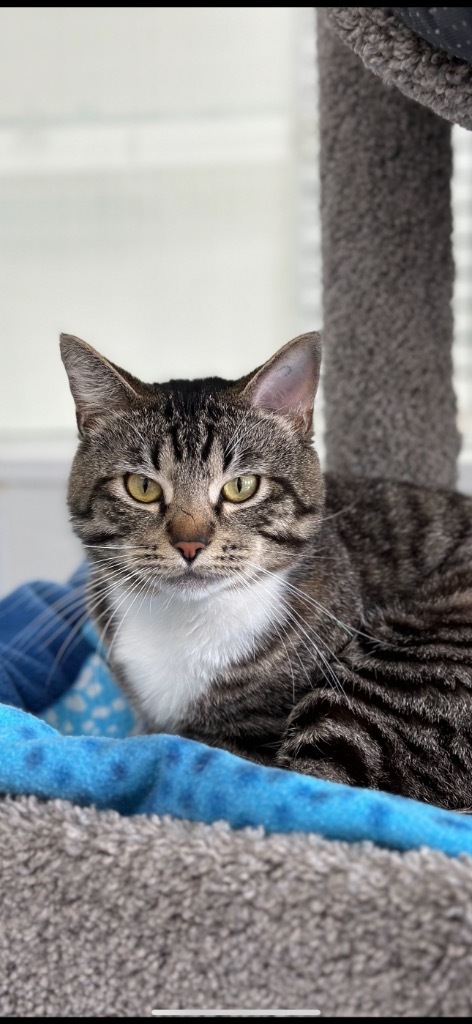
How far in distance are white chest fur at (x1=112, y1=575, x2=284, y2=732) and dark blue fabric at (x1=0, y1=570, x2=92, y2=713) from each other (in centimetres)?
26

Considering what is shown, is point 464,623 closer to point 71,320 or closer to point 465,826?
point 465,826

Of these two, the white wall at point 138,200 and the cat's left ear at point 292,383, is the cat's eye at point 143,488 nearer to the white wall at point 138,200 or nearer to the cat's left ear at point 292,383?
the cat's left ear at point 292,383

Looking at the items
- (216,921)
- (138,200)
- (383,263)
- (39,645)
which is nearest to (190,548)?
(216,921)

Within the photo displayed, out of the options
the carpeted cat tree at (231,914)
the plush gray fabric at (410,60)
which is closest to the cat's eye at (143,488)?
the carpeted cat tree at (231,914)

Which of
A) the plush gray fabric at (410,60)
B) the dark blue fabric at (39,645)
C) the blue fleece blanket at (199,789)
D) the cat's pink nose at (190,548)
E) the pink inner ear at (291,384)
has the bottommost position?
the dark blue fabric at (39,645)

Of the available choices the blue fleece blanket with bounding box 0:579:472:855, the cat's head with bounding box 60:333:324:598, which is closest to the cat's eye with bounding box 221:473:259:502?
the cat's head with bounding box 60:333:324:598

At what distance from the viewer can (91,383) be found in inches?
52.9

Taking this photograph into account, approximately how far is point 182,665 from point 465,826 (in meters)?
0.51

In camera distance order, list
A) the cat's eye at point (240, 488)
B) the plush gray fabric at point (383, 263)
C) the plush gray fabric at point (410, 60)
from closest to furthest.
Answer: the plush gray fabric at point (410, 60) → the cat's eye at point (240, 488) → the plush gray fabric at point (383, 263)

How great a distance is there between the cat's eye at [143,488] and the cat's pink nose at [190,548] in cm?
12

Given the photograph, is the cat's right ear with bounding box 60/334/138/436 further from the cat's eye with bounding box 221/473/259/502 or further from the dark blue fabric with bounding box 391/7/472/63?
the dark blue fabric with bounding box 391/7/472/63

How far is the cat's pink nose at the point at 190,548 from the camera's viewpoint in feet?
Result: 3.81

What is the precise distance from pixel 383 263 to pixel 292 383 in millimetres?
599

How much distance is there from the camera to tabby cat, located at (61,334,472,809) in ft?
3.85
